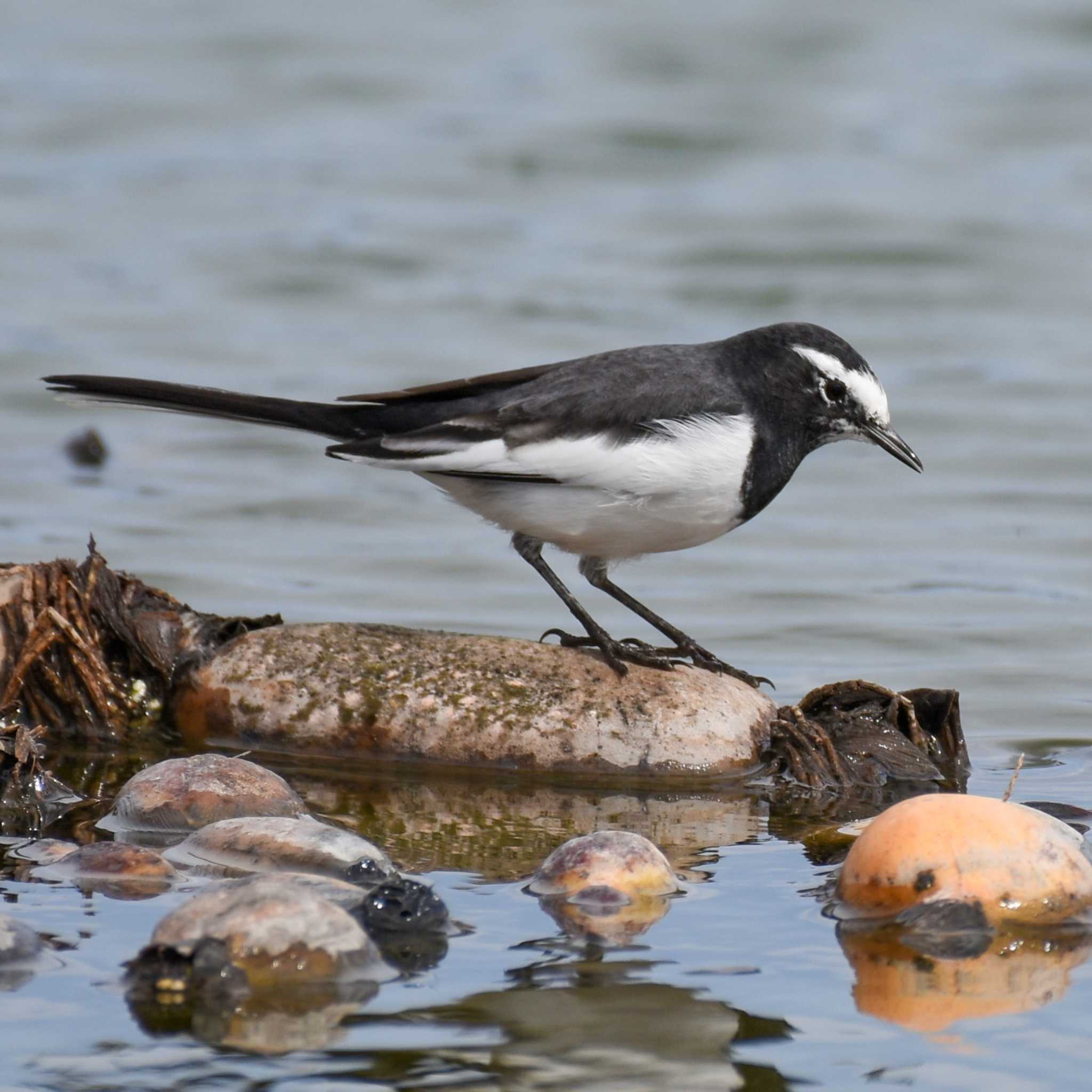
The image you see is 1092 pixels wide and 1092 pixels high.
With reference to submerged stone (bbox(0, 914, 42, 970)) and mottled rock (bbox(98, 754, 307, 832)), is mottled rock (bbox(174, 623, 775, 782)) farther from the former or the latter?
submerged stone (bbox(0, 914, 42, 970))

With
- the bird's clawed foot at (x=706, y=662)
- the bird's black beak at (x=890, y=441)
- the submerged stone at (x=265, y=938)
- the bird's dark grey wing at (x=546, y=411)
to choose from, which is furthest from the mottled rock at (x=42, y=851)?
the bird's black beak at (x=890, y=441)

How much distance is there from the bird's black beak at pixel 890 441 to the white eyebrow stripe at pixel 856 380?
34 mm

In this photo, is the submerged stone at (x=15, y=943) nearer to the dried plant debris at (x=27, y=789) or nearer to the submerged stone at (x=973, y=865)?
the dried plant debris at (x=27, y=789)

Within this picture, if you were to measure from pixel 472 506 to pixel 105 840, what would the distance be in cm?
220

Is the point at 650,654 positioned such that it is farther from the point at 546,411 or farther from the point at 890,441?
the point at 890,441

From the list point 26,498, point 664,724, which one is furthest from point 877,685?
A: point 26,498

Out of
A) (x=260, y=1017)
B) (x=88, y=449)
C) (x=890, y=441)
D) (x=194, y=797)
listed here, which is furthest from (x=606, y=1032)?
(x=88, y=449)

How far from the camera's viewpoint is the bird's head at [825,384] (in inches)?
271

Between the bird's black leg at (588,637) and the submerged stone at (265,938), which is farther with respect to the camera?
the bird's black leg at (588,637)

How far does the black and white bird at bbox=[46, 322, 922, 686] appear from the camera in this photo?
21.6 ft

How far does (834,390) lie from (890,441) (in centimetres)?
35

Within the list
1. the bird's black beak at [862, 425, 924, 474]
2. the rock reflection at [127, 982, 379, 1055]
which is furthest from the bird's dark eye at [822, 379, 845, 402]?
the rock reflection at [127, 982, 379, 1055]

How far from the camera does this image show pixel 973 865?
4656 mm

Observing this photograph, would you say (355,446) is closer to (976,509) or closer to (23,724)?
(23,724)
